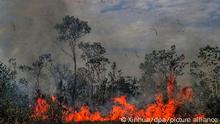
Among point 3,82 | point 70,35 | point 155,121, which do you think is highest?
point 70,35

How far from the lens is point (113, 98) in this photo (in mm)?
108438

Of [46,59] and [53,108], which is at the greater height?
[46,59]

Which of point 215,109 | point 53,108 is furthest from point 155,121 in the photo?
point 53,108

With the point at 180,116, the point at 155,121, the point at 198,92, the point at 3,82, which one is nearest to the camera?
the point at 155,121

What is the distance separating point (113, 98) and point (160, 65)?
596 inches

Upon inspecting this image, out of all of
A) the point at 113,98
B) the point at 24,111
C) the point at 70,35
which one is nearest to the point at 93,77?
the point at 113,98

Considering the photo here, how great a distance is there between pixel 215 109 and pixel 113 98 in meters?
45.3

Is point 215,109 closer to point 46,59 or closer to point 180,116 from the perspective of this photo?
point 180,116

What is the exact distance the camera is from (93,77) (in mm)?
106250

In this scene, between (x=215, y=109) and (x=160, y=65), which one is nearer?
(x=215, y=109)

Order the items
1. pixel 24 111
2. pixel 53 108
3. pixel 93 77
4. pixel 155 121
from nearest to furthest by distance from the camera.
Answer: pixel 24 111 < pixel 53 108 < pixel 155 121 < pixel 93 77

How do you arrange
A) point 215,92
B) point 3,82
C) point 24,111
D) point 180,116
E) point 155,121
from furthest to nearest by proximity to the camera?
point 215,92, point 3,82, point 180,116, point 155,121, point 24,111

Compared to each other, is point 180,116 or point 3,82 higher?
point 3,82

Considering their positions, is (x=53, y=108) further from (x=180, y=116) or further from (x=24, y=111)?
(x=180, y=116)
